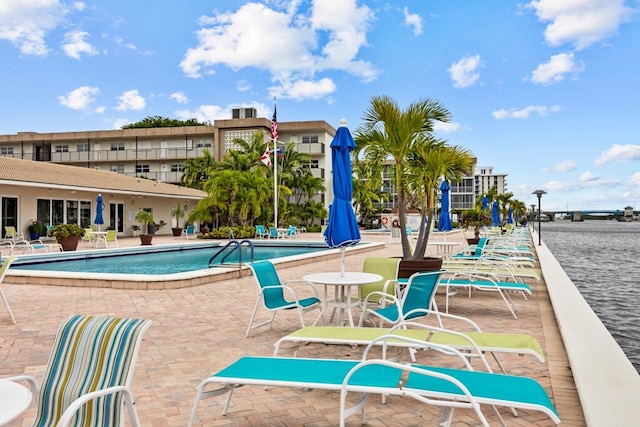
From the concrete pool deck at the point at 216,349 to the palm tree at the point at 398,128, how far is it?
321cm

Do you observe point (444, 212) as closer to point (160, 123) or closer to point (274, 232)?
point (274, 232)

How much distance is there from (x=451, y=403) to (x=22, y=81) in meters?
33.7

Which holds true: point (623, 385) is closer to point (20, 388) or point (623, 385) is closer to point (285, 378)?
point (285, 378)

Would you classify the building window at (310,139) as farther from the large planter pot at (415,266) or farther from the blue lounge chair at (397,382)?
the blue lounge chair at (397,382)

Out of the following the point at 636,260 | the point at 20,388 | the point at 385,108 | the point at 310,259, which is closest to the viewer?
the point at 20,388

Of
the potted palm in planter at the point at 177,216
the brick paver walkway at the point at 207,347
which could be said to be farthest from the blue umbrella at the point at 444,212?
the potted palm in planter at the point at 177,216

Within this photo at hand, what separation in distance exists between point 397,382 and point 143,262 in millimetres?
14981

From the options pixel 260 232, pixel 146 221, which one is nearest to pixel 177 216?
pixel 146 221

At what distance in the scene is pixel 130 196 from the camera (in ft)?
97.8

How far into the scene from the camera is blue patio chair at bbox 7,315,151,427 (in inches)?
99.7

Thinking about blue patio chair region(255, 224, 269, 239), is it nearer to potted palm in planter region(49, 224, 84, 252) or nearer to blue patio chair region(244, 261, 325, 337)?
potted palm in planter region(49, 224, 84, 252)

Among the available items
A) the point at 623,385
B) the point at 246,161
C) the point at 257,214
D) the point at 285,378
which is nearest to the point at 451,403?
the point at 285,378

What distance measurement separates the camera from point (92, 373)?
2682mm

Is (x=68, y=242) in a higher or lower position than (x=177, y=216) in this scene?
lower
